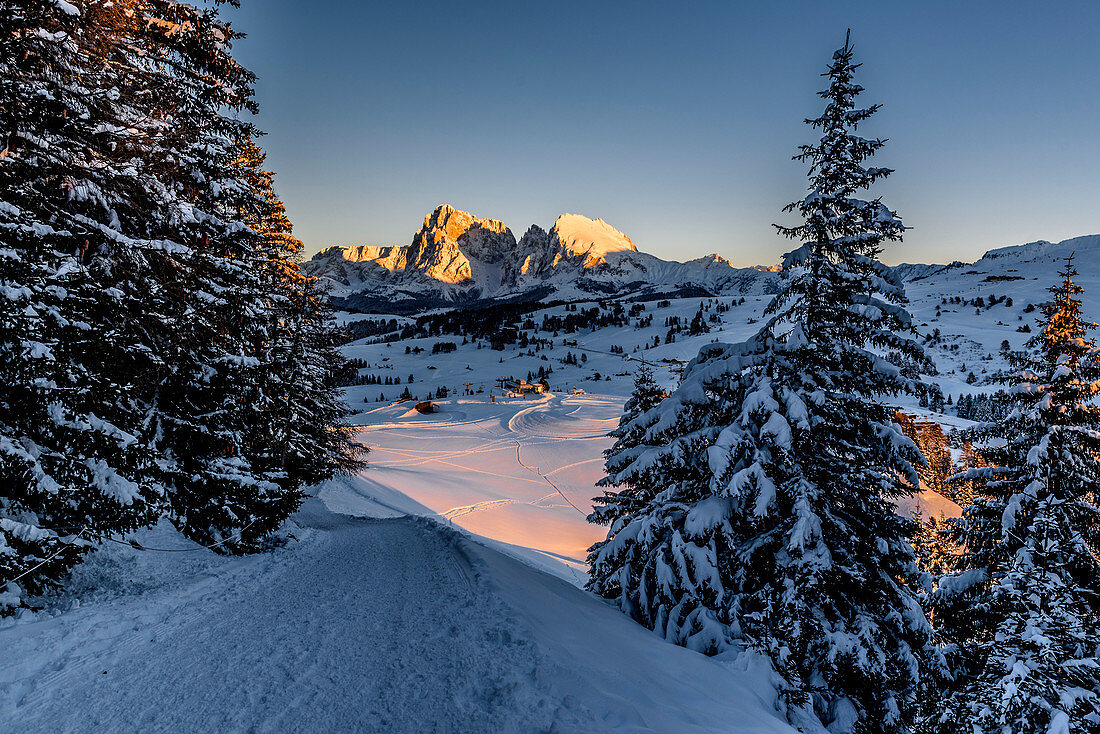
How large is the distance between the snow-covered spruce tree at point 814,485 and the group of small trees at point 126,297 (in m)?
7.40

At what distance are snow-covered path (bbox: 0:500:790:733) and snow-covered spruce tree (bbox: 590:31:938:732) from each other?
1.38 meters

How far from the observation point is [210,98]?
9672 mm

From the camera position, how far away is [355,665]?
15.5 feet

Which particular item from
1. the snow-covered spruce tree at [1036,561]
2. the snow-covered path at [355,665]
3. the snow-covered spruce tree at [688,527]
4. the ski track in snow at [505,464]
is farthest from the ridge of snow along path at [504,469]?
the snow-covered spruce tree at [1036,561]

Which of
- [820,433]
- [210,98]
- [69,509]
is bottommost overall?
[69,509]

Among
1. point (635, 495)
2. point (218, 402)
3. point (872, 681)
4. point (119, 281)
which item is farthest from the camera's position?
point (635, 495)

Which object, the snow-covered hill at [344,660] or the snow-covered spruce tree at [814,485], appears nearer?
the snow-covered hill at [344,660]

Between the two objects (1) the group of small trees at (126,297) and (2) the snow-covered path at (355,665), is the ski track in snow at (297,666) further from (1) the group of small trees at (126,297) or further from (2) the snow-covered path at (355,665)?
(1) the group of small trees at (126,297)

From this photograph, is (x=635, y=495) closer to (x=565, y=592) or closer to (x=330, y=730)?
(x=565, y=592)

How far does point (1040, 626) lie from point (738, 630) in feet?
14.5

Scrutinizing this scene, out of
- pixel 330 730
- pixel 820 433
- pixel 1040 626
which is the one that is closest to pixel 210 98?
pixel 330 730

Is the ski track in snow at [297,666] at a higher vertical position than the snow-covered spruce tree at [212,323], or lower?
lower

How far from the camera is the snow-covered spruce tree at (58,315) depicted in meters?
5.55

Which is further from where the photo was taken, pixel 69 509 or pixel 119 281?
pixel 119 281
